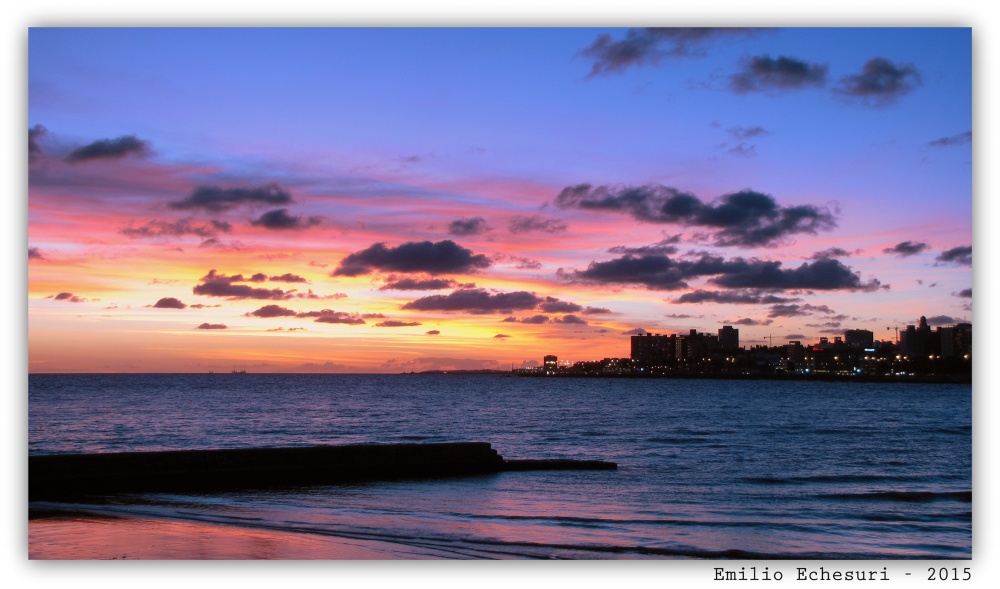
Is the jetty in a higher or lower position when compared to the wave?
higher

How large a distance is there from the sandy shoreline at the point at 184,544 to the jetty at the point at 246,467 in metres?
2.78

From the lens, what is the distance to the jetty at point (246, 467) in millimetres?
14766

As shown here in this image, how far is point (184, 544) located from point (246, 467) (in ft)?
19.9

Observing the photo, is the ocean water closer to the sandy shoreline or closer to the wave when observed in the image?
the wave

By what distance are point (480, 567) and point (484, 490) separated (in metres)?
7.43

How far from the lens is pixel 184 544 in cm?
1056

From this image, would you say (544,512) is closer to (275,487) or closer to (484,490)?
(484,490)

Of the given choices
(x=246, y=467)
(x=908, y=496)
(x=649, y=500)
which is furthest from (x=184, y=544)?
(x=908, y=496)

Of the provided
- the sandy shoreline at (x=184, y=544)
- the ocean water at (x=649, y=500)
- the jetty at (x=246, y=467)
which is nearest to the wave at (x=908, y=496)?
the ocean water at (x=649, y=500)

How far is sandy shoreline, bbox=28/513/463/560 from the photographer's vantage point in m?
10.1

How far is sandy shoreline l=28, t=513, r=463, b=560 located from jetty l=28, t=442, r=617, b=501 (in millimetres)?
2785

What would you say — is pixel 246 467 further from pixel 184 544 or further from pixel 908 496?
pixel 908 496

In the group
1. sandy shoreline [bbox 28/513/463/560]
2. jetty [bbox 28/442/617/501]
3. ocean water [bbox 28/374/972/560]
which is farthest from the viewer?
jetty [bbox 28/442/617/501]

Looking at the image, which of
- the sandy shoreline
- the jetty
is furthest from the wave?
the sandy shoreline
